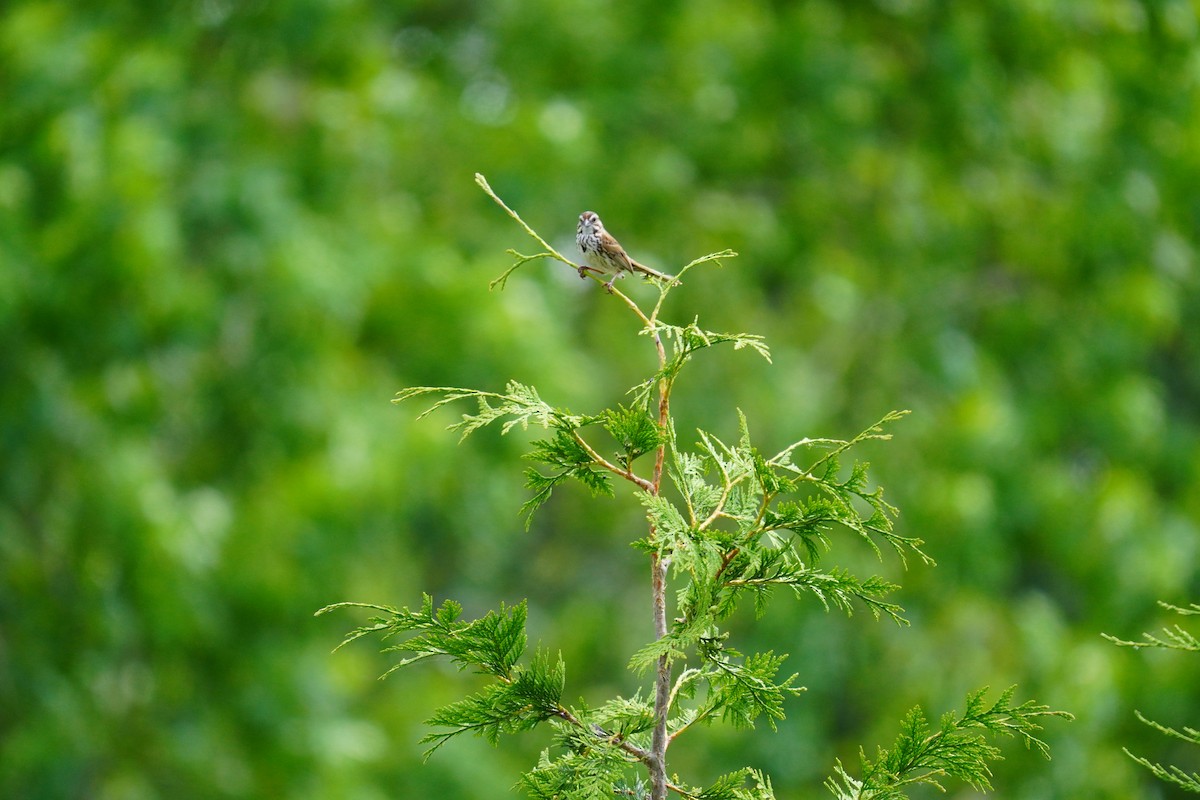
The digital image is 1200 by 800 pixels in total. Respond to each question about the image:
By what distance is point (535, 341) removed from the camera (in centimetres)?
982

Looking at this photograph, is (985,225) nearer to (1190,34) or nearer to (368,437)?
(1190,34)

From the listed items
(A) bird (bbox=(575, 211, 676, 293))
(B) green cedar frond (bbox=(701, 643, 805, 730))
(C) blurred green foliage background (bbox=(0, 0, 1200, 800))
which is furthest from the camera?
(C) blurred green foliage background (bbox=(0, 0, 1200, 800))

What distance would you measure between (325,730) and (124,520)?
76.3 inches

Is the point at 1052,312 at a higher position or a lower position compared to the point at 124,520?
lower

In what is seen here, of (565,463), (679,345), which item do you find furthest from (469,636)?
(679,345)

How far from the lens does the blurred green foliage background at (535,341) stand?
29.0 ft

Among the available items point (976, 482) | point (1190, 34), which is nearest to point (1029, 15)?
point (1190, 34)

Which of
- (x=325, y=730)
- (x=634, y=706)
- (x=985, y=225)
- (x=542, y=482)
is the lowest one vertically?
(x=325, y=730)

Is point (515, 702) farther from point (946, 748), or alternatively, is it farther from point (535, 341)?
point (535, 341)

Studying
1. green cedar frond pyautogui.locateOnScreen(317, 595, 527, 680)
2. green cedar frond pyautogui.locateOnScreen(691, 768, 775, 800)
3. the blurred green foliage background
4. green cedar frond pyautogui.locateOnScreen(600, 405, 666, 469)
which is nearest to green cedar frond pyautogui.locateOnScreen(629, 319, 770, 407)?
green cedar frond pyautogui.locateOnScreen(600, 405, 666, 469)

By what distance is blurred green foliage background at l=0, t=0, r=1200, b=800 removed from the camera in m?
8.83

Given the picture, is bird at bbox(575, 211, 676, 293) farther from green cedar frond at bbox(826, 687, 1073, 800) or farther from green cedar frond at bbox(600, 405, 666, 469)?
green cedar frond at bbox(826, 687, 1073, 800)

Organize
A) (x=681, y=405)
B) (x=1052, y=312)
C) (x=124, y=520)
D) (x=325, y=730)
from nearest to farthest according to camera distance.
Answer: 1. (x=124, y=520)
2. (x=325, y=730)
3. (x=681, y=405)
4. (x=1052, y=312)

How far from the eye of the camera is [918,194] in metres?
11.8
